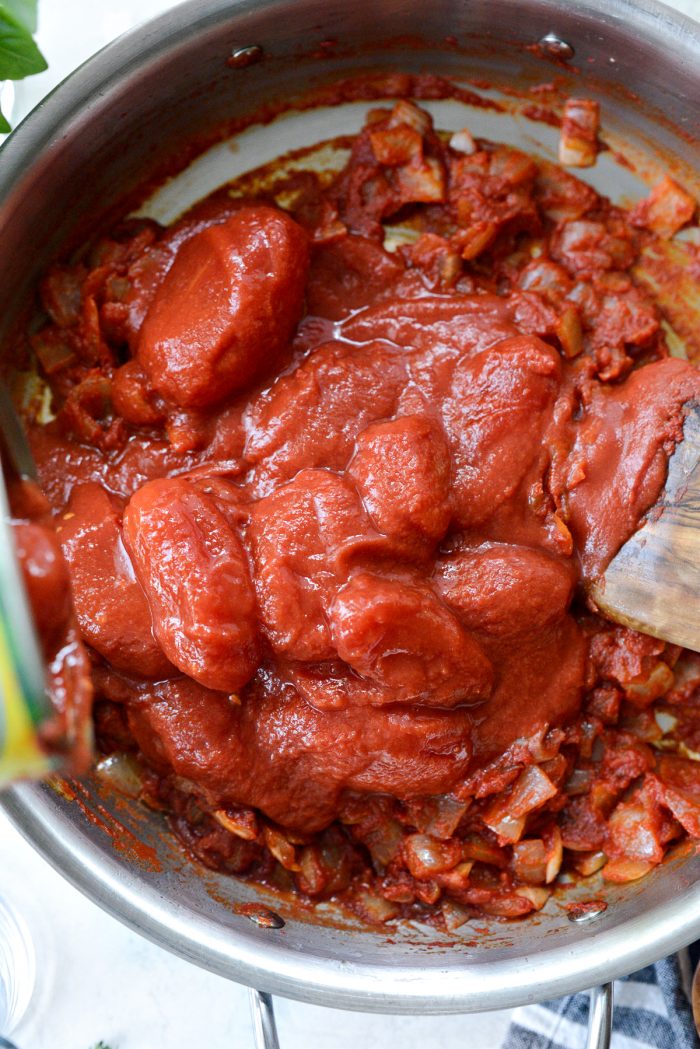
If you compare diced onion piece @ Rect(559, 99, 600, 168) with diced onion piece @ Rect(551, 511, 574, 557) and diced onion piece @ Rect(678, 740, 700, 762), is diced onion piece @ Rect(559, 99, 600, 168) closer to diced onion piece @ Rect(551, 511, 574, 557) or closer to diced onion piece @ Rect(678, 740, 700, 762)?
diced onion piece @ Rect(551, 511, 574, 557)

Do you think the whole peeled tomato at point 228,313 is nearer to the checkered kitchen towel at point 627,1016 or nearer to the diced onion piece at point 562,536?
the diced onion piece at point 562,536

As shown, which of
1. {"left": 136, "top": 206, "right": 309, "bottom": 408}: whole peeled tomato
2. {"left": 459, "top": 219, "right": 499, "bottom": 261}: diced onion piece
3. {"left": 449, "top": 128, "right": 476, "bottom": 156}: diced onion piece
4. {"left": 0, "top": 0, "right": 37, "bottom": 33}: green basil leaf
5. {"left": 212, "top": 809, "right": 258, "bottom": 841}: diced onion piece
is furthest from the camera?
{"left": 449, "top": 128, "right": 476, "bottom": 156}: diced onion piece

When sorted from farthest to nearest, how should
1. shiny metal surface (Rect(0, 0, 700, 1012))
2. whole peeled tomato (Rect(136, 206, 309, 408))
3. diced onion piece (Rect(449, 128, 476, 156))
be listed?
diced onion piece (Rect(449, 128, 476, 156))
whole peeled tomato (Rect(136, 206, 309, 408))
shiny metal surface (Rect(0, 0, 700, 1012))

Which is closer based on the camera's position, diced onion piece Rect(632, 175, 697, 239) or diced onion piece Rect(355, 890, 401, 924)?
diced onion piece Rect(355, 890, 401, 924)

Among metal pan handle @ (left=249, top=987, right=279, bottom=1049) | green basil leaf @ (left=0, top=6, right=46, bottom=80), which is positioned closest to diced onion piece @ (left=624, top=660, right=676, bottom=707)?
metal pan handle @ (left=249, top=987, right=279, bottom=1049)

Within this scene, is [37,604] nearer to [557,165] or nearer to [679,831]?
[679,831]

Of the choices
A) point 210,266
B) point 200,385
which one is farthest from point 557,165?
point 200,385
